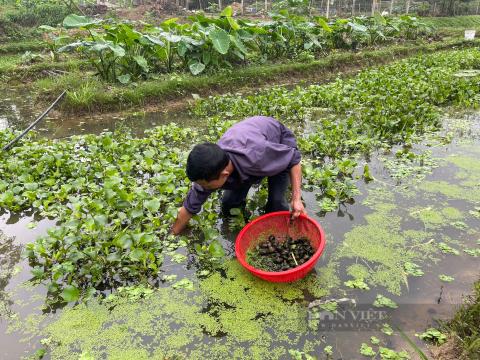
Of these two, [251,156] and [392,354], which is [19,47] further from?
[392,354]

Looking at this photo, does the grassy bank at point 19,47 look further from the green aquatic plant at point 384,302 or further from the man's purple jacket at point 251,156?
the green aquatic plant at point 384,302

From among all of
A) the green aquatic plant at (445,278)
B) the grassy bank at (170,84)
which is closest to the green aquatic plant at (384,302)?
the green aquatic plant at (445,278)

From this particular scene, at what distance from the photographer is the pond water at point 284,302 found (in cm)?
232

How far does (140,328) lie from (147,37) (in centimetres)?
675

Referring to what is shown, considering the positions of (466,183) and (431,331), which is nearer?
(431,331)

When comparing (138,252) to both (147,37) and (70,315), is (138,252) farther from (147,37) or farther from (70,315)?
(147,37)

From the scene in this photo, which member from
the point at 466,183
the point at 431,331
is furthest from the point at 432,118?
the point at 431,331

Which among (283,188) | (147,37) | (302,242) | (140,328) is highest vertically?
(147,37)

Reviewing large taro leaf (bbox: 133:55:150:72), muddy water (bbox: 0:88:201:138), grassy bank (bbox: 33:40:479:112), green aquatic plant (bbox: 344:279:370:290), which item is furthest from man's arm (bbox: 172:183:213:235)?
large taro leaf (bbox: 133:55:150:72)

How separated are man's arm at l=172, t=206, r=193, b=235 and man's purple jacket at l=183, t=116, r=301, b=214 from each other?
0.08 meters

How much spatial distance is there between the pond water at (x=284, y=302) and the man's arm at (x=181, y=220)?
0.71 ft

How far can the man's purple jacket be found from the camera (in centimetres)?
259

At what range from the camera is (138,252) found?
2.74 meters

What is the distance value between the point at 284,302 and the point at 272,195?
0.92 metres
